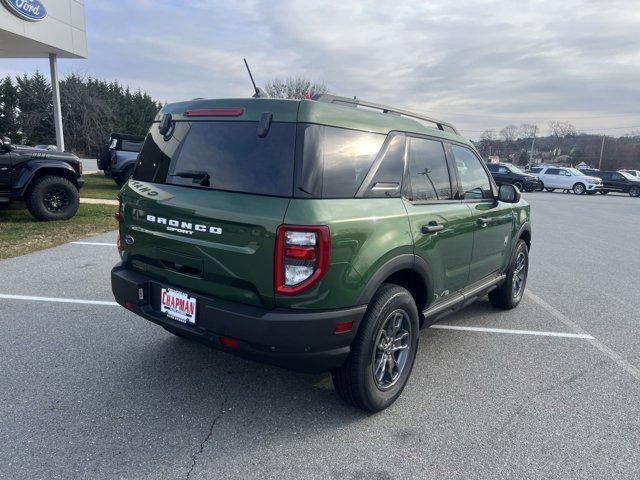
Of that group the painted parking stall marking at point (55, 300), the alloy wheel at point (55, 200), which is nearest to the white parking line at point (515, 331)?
the painted parking stall marking at point (55, 300)

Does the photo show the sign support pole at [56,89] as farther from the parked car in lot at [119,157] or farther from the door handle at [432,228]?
the door handle at [432,228]

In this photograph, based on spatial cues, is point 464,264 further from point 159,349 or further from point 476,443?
point 159,349

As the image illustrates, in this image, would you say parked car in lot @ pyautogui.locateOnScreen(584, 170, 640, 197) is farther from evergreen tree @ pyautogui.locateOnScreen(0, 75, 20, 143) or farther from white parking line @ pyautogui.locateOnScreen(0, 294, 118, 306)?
evergreen tree @ pyautogui.locateOnScreen(0, 75, 20, 143)

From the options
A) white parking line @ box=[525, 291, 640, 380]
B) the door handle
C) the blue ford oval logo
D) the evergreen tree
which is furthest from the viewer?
the evergreen tree

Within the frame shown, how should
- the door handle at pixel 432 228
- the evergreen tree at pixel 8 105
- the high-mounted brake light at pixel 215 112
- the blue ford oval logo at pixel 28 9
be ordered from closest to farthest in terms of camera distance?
the high-mounted brake light at pixel 215 112 < the door handle at pixel 432 228 < the blue ford oval logo at pixel 28 9 < the evergreen tree at pixel 8 105

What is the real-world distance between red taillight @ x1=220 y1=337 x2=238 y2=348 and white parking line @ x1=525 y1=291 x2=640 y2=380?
10.2 ft

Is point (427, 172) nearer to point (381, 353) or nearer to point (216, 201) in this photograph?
point (381, 353)

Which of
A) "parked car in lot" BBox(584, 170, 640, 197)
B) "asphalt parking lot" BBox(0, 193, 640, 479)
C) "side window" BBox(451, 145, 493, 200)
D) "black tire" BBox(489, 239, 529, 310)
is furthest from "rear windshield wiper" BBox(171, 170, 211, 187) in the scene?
"parked car in lot" BBox(584, 170, 640, 197)

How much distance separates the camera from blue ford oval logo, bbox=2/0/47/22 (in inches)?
583

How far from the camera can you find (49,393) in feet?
9.87

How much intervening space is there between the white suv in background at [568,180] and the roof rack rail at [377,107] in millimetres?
29131

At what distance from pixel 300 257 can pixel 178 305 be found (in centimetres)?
91

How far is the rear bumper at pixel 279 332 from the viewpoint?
243 cm

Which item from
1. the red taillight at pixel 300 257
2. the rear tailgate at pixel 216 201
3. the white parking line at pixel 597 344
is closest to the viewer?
the red taillight at pixel 300 257
